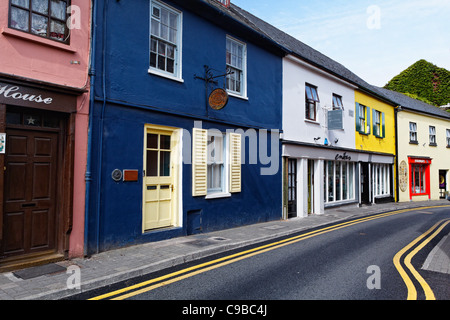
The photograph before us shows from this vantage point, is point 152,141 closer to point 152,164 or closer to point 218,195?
point 152,164

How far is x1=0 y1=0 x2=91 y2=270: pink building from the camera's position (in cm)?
564

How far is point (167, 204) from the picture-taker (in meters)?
8.45

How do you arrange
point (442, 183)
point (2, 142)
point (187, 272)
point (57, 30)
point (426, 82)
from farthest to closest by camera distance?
point (426, 82)
point (442, 183)
point (57, 30)
point (187, 272)
point (2, 142)

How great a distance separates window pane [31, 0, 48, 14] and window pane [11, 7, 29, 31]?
0.74 feet

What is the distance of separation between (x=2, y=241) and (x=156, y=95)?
449 centimetres

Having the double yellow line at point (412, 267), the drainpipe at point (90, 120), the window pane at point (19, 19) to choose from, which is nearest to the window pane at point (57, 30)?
the window pane at point (19, 19)

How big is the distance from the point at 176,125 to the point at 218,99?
145 cm

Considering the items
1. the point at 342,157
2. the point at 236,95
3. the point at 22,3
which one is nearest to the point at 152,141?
the point at 236,95

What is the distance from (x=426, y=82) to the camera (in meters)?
40.9

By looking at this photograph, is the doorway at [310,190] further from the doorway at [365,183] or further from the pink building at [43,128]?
the pink building at [43,128]

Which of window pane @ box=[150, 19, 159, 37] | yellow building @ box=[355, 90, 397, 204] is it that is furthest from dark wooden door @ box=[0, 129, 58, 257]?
yellow building @ box=[355, 90, 397, 204]

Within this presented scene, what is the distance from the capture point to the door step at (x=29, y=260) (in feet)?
18.0

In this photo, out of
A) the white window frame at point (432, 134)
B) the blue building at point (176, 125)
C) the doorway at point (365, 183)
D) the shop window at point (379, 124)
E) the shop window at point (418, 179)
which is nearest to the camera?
the blue building at point (176, 125)

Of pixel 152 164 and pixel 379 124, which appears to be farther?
pixel 379 124
